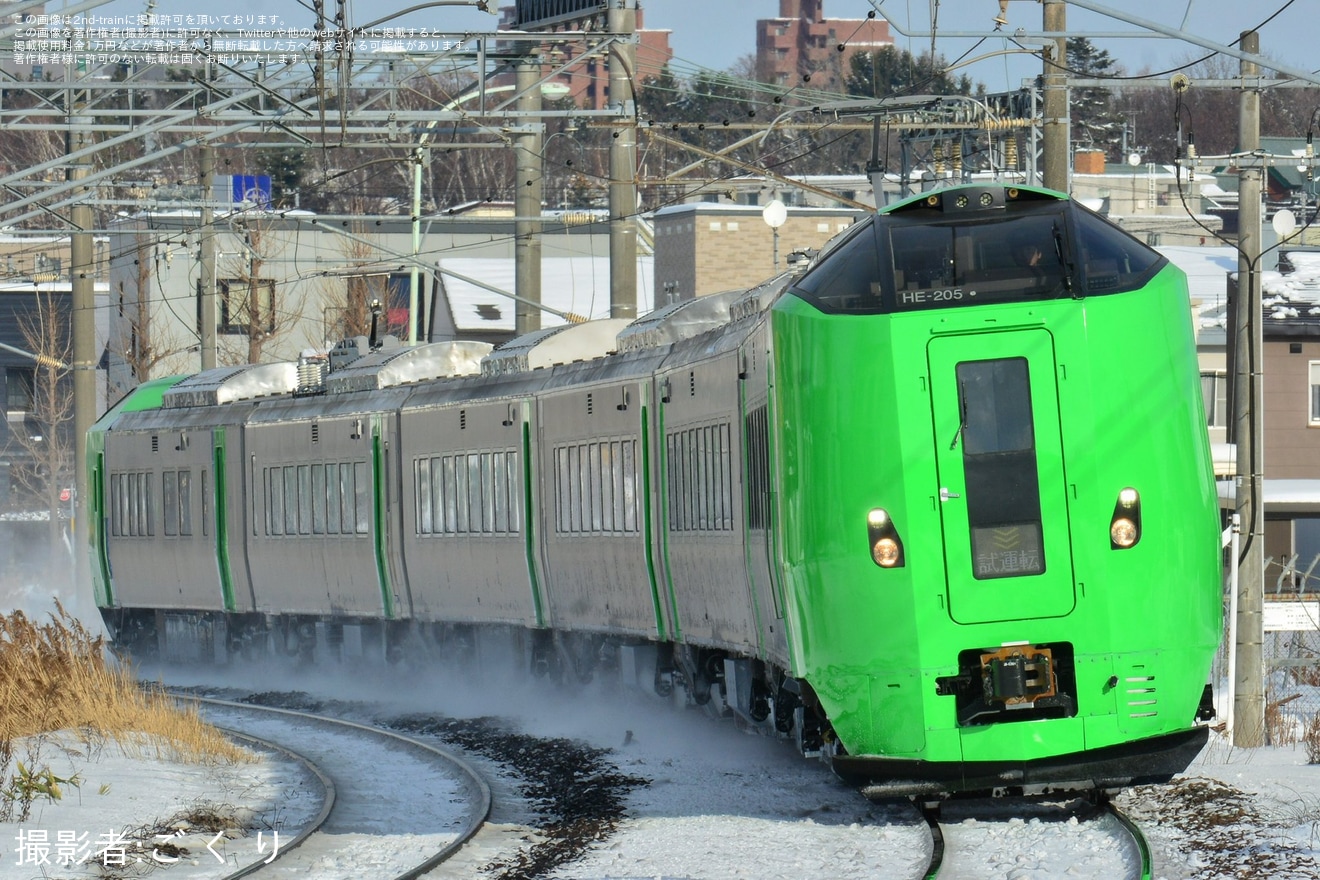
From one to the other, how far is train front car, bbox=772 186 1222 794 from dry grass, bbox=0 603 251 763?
6634 millimetres

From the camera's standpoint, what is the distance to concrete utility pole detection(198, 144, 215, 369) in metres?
33.6

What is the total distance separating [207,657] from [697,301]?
1349 cm

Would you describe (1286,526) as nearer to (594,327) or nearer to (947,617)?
(594,327)

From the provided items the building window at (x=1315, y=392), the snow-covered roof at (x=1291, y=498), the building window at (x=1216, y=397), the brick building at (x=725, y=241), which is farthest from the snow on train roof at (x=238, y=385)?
the brick building at (x=725, y=241)

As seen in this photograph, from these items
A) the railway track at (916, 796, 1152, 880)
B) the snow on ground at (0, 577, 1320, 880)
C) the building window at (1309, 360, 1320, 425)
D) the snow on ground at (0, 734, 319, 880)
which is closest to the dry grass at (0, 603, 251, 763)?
the snow on ground at (0, 734, 319, 880)

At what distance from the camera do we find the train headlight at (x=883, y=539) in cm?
1042

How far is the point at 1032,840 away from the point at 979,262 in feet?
9.28

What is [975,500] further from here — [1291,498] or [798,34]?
[798,34]

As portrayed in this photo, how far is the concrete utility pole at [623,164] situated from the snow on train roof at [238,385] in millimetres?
5281

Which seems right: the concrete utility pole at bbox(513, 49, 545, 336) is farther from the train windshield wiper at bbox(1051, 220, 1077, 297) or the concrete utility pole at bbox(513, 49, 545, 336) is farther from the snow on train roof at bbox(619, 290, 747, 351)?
the train windshield wiper at bbox(1051, 220, 1077, 297)

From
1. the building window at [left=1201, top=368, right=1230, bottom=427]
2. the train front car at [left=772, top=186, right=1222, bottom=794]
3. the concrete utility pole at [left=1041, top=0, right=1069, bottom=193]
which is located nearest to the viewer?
the train front car at [left=772, top=186, right=1222, bottom=794]

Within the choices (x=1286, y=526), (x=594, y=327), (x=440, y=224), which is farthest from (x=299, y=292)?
(x=594, y=327)

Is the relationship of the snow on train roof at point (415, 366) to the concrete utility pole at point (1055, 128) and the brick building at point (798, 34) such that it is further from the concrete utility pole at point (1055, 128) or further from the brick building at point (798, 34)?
the brick building at point (798, 34)

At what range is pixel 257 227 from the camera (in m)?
51.4
